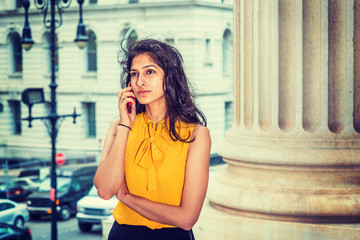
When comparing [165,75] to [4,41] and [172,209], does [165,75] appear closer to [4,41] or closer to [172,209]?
[172,209]

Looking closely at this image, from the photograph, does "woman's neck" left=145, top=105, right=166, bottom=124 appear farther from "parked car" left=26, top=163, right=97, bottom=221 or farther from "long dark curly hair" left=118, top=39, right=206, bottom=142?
"parked car" left=26, top=163, right=97, bottom=221

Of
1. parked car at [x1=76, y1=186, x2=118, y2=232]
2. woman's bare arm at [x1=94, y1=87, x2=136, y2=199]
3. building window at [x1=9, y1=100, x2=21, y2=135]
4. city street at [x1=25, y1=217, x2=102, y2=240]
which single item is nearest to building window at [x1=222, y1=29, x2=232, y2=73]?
building window at [x1=9, y1=100, x2=21, y2=135]

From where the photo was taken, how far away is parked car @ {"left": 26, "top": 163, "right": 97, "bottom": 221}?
2008cm

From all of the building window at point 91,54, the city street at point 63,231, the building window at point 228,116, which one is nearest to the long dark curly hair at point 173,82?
the city street at point 63,231

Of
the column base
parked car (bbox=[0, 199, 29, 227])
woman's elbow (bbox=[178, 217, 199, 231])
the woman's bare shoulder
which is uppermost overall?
the woman's bare shoulder

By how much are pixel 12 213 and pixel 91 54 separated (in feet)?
59.0

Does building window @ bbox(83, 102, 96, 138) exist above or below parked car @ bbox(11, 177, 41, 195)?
above

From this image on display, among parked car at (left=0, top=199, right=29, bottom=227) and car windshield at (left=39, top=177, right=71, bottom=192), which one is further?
car windshield at (left=39, top=177, right=71, bottom=192)

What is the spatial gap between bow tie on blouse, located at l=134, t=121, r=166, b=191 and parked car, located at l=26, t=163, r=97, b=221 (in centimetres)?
1713

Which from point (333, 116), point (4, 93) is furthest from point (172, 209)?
point (4, 93)

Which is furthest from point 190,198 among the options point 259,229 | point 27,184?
point 27,184

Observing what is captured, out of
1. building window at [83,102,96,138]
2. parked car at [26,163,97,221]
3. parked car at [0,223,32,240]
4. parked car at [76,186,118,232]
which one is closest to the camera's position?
parked car at [0,223,32,240]

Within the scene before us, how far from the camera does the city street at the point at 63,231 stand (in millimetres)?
17736

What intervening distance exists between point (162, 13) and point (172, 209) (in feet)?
97.9
